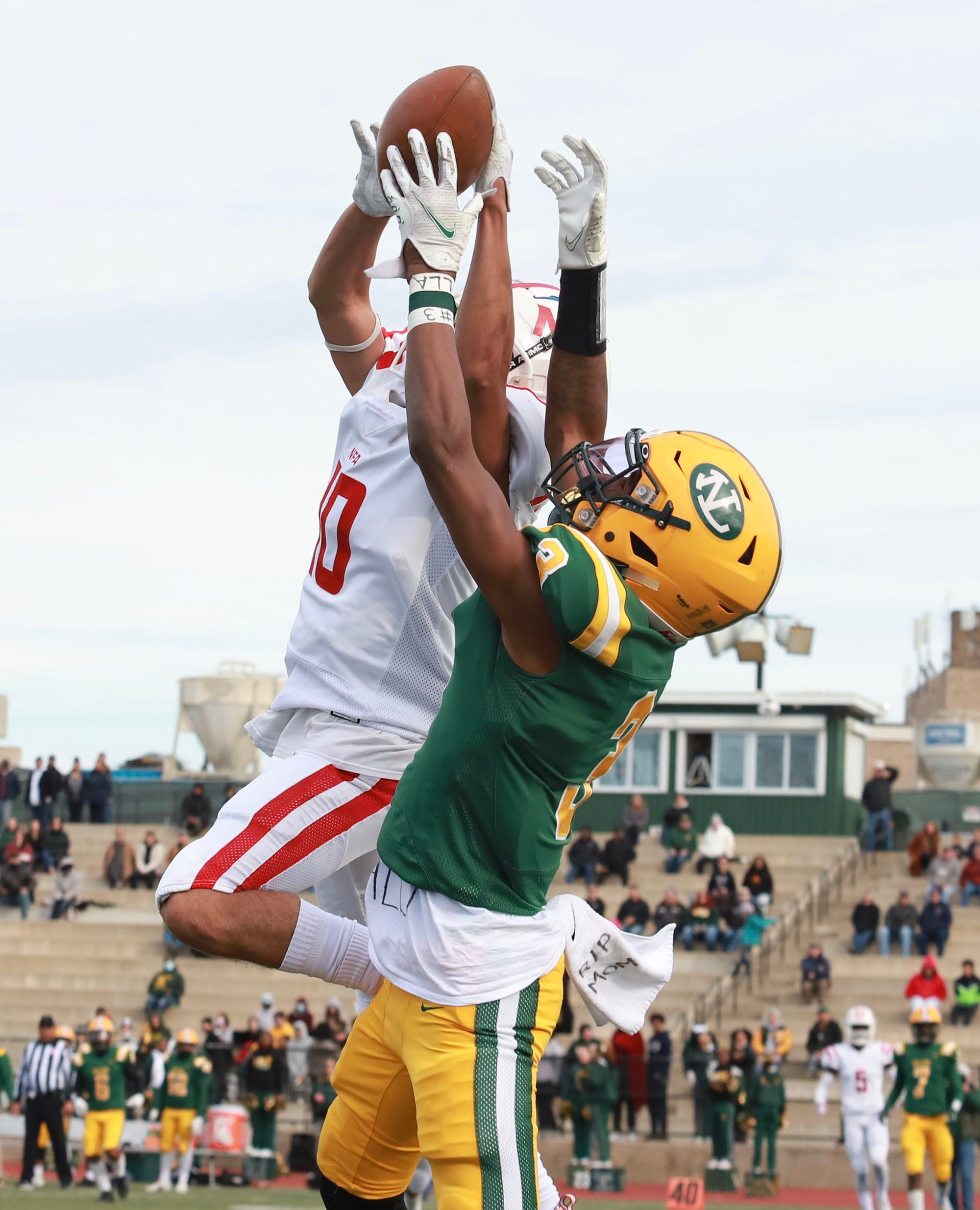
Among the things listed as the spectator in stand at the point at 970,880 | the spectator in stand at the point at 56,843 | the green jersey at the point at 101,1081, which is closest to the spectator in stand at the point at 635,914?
the spectator in stand at the point at 970,880

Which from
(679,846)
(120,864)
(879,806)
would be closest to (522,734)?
(679,846)

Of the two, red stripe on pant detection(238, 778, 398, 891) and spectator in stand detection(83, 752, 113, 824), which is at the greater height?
spectator in stand detection(83, 752, 113, 824)

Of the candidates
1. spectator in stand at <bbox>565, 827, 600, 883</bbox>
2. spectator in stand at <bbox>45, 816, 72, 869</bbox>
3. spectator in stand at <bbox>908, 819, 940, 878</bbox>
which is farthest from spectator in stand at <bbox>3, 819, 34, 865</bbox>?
spectator in stand at <bbox>908, 819, 940, 878</bbox>

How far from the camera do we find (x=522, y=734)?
3.87 metres

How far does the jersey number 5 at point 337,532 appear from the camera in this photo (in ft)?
15.1

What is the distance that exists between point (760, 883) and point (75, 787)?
12111 mm

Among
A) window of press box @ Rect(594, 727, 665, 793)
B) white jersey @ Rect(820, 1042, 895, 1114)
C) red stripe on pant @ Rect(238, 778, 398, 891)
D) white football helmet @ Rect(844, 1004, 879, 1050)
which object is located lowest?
white jersey @ Rect(820, 1042, 895, 1114)

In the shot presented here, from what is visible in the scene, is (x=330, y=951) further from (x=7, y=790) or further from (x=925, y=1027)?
(x=7, y=790)

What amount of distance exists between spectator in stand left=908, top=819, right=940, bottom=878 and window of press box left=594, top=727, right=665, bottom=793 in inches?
265

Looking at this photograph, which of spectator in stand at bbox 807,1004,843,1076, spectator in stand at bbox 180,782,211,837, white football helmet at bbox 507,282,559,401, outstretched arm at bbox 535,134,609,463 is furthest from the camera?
spectator in stand at bbox 180,782,211,837

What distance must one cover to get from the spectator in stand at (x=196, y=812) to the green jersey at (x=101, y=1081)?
12.2 m

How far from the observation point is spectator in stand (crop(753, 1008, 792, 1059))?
63.3 feet

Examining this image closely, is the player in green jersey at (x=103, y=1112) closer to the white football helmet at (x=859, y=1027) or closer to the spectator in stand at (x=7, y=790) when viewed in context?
the white football helmet at (x=859, y=1027)

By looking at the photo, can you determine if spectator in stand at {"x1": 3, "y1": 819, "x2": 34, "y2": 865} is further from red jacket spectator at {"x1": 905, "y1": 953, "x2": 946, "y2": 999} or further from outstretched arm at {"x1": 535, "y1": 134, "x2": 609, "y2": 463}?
outstretched arm at {"x1": 535, "y1": 134, "x2": 609, "y2": 463}
